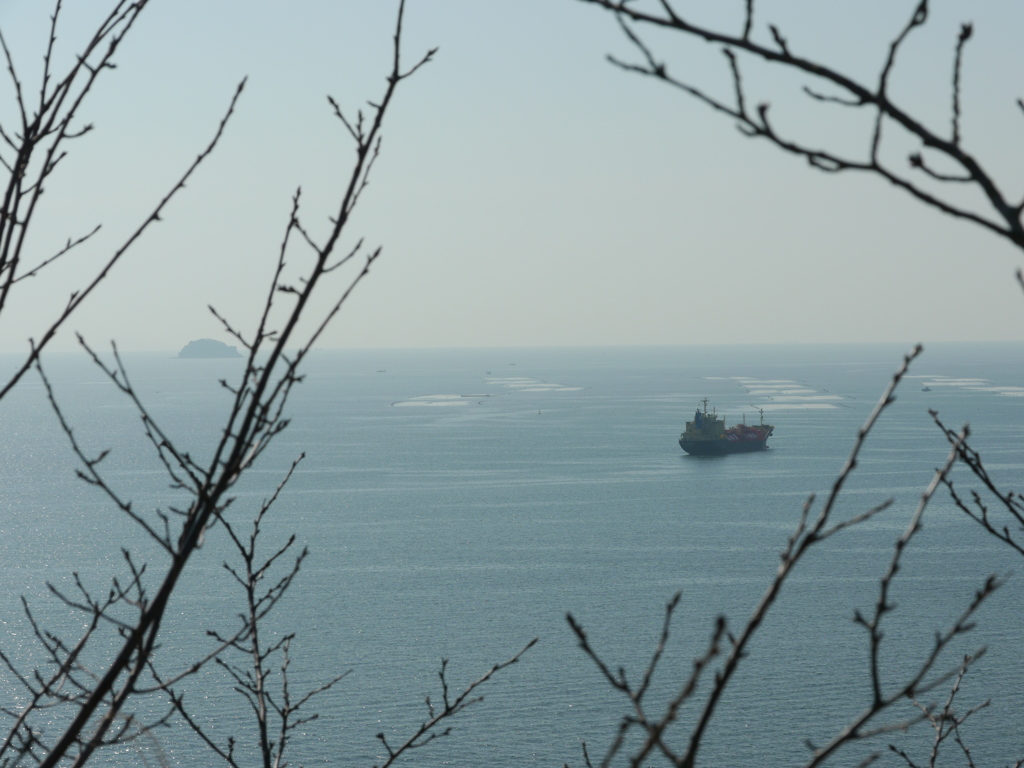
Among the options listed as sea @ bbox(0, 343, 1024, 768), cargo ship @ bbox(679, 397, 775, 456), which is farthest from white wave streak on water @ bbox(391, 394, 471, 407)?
cargo ship @ bbox(679, 397, 775, 456)

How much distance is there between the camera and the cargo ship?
11050cm

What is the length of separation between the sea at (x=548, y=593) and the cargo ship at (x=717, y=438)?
260cm

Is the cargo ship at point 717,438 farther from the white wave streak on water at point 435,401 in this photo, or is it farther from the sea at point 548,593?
the white wave streak on water at point 435,401

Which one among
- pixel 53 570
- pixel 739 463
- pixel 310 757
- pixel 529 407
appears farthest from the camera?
pixel 529 407

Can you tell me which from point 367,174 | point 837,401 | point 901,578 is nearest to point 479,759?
point 901,578

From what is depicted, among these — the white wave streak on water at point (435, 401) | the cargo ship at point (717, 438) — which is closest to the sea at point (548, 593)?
the cargo ship at point (717, 438)

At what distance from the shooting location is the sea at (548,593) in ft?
145

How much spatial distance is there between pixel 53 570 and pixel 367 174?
228 ft

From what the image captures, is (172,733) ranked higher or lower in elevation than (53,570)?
lower

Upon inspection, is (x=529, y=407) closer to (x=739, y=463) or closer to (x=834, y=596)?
(x=739, y=463)

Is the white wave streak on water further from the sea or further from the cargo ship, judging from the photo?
the cargo ship

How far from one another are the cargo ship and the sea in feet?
8.53

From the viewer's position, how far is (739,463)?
106188mm

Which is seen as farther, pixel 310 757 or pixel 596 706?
pixel 596 706
